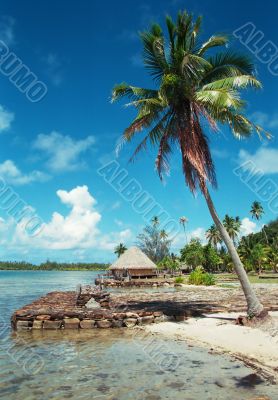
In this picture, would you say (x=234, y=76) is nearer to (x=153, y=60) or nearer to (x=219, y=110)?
(x=219, y=110)

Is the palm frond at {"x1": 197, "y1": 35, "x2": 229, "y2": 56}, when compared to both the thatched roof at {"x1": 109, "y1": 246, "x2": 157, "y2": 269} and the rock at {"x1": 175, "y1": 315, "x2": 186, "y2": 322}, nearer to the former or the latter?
the rock at {"x1": 175, "y1": 315, "x2": 186, "y2": 322}

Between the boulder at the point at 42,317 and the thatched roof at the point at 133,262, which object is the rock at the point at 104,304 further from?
the thatched roof at the point at 133,262

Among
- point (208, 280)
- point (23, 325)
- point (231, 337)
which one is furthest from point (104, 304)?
point (208, 280)

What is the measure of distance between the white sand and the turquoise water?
0.53 meters

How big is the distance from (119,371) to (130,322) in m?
6.41

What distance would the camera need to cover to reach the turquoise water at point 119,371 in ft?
26.8

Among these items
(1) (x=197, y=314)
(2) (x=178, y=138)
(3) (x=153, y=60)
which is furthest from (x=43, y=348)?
(3) (x=153, y=60)

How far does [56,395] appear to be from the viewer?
Result: 810 cm

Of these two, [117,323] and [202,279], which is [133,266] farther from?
[117,323]

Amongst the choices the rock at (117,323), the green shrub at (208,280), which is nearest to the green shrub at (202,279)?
the green shrub at (208,280)

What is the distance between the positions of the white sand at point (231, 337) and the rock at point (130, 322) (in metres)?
0.68

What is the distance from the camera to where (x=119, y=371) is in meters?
9.93

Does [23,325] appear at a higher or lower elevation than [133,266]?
lower

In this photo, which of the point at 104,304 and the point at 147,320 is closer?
the point at 147,320
